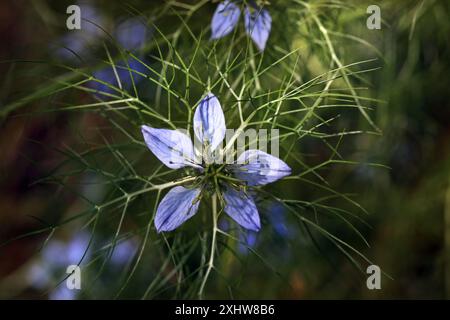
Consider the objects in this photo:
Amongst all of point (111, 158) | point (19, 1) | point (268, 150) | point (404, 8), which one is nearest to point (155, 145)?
point (268, 150)

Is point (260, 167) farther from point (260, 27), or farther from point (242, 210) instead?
point (260, 27)

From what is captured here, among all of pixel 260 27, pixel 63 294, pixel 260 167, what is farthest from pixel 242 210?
pixel 63 294

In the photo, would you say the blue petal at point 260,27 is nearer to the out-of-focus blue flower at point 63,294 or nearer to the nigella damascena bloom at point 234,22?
the nigella damascena bloom at point 234,22

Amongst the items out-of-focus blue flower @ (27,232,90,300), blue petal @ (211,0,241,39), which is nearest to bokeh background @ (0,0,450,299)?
out-of-focus blue flower @ (27,232,90,300)

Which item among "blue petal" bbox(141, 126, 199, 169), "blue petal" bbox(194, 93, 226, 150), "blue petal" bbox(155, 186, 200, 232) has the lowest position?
"blue petal" bbox(155, 186, 200, 232)

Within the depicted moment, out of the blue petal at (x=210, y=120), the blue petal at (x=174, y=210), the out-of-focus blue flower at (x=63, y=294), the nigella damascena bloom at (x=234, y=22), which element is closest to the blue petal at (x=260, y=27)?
the nigella damascena bloom at (x=234, y=22)

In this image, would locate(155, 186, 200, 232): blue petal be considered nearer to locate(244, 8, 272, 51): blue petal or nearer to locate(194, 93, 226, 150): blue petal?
locate(194, 93, 226, 150): blue petal

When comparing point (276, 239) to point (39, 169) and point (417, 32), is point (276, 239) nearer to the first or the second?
point (417, 32)
